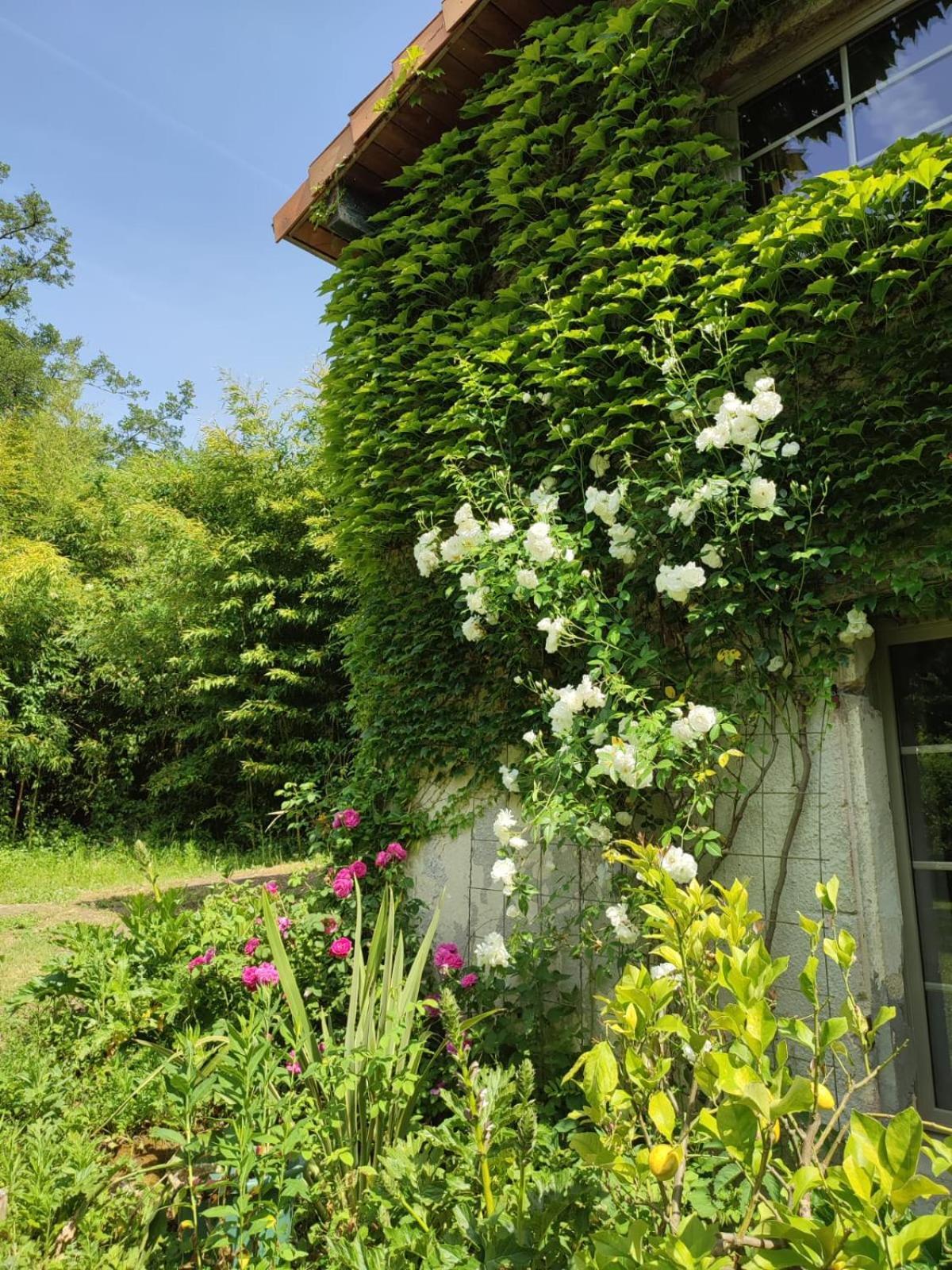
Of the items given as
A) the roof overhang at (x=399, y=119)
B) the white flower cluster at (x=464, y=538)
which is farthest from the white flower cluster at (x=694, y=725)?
the roof overhang at (x=399, y=119)

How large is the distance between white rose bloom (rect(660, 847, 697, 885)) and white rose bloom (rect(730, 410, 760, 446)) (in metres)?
1.24

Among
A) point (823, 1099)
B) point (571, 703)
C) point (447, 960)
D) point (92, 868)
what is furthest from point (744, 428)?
point (92, 868)

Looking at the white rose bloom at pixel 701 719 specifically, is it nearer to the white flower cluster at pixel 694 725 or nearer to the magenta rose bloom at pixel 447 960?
the white flower cluster at pixel 694 725

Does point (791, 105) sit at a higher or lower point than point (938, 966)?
higher

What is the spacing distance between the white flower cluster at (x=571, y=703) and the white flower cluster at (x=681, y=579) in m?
0.39

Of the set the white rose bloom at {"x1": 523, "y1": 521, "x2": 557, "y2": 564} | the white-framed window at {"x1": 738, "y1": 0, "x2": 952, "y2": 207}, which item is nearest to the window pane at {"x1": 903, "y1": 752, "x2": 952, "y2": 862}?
the white rose bloom at {"x1": 523, "y1": 521, "x2": 557, "y2": 564}

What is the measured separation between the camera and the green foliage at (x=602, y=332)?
212 cm

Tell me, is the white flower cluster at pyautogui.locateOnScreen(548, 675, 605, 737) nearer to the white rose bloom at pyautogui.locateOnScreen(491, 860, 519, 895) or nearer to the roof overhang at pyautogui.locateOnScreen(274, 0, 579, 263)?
the white rose bloom at pyautogui.locateOnScreen(491, 860, 519, 895)

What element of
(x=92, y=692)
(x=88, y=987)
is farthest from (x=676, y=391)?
(x=92, y=692)

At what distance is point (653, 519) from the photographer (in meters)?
2.59

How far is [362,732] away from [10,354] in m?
18.0

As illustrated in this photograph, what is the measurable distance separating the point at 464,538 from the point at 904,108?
82.7 inches

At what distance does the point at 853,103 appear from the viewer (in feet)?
8.75

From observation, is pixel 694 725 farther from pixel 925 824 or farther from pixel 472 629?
pixel 472 629
